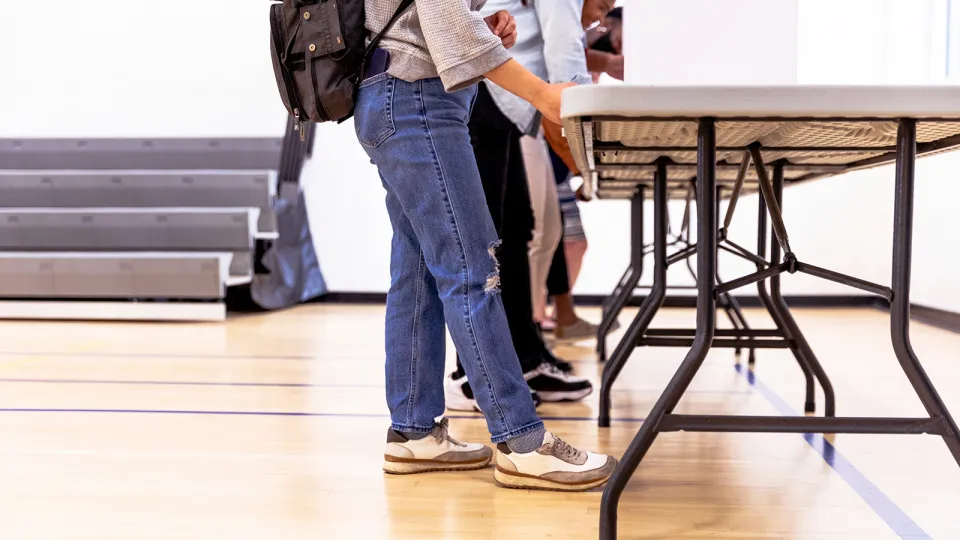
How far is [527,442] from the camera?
1283 millimetres

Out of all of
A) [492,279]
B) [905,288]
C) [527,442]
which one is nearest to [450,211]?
[492,279]

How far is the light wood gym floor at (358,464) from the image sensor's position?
45.3 inches

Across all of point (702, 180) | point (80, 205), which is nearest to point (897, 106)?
point (702, 180)

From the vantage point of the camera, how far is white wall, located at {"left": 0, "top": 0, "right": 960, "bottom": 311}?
4000 millimetres

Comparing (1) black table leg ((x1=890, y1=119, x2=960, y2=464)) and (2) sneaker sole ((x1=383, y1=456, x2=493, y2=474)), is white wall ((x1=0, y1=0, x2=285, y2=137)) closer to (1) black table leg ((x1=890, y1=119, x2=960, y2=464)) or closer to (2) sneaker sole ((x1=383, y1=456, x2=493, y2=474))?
(2) sneaker sole ((x1=383, y1=456, x2=493, y2=474))

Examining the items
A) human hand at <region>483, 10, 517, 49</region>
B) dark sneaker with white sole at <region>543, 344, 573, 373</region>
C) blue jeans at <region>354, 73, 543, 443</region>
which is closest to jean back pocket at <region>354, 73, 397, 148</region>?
blue jeans at <region>354, 73, 543, 443</region>

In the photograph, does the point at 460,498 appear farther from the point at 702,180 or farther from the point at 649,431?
the point at 702,180

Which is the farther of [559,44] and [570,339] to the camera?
[570,339]

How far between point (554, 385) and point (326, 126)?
117 inches

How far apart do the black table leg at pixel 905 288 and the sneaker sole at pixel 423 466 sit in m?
0.69

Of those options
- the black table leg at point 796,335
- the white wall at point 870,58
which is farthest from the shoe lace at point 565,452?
the white wall at point 870,58

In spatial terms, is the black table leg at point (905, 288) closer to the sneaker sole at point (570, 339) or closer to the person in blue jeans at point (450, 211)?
the person in blue jeans at point (450, 211)

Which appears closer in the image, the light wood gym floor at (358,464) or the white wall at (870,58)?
the light wood gym floor at (358,464)

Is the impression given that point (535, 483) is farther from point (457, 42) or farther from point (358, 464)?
point (457, 42)
